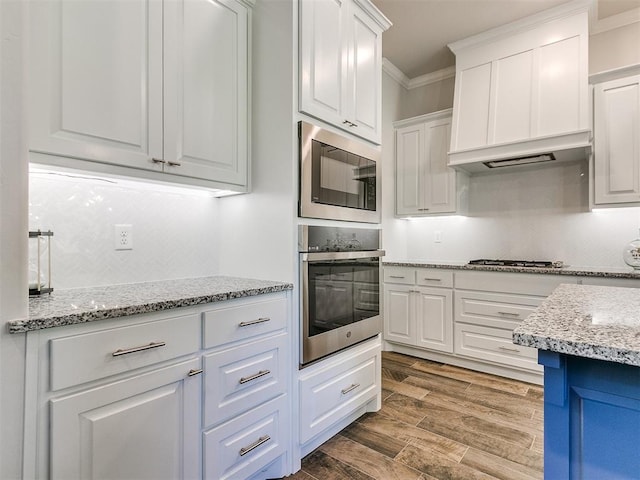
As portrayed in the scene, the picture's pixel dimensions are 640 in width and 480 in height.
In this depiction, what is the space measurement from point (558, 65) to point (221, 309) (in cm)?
309

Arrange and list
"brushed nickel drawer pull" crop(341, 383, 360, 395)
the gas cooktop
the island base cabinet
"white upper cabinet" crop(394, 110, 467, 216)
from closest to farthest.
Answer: the island base cabinet < "brushed nickel drawer pull" crop(341, 383, 360, 395) < the gas cooktop < "white upper cabinet" crop(394, 110, 467, 216)

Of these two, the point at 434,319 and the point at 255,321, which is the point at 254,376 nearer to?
the point at 255,321

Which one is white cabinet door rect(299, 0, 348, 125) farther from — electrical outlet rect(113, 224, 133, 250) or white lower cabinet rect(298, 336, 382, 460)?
white lower cabinet rect(298, 336, 382, 460)

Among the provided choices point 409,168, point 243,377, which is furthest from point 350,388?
point 409,168

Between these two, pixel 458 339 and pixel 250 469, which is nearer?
pixel 250 469

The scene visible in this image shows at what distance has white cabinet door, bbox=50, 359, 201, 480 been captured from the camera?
99cm

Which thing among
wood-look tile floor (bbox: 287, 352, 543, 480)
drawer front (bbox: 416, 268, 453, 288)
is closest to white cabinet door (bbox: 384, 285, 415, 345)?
drawer front (bbox: 416, 268, 453, 288)

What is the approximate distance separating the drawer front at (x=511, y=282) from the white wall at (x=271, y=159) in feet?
6.13

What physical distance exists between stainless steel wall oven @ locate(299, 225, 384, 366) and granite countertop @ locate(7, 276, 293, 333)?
0.56ft

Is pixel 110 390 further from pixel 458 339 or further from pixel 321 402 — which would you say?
pixel 458 339

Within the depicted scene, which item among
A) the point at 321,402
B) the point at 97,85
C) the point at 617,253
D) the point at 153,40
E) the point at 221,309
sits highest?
the point at 153,40

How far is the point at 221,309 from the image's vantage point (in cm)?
138

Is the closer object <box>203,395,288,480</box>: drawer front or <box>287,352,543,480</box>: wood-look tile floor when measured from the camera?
<box>203,395,288,480</box>: drawer front

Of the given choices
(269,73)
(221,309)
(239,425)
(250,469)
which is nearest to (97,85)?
(269,73)
